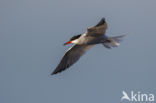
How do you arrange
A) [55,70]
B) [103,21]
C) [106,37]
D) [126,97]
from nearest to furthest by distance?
[103,21]
[106,37]
[55,70]
[126,97]

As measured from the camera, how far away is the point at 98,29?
11867 millimetres

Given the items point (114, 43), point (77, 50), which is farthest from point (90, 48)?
point (114, 43)

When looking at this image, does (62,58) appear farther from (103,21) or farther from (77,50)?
(103,21)

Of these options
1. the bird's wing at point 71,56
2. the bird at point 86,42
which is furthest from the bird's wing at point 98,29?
the bird's wing at point 71,56

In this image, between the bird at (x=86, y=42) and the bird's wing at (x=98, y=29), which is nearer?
the bird's wing at (x=98, y=29)

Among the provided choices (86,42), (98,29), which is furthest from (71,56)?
(98,29)

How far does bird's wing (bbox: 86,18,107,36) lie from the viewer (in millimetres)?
11516

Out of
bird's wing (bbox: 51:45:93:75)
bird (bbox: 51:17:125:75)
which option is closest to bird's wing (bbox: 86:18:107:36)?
bird (bbox: 51:17:125:75)

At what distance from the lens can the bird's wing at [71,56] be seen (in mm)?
13235

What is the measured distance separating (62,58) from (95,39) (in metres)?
1.52

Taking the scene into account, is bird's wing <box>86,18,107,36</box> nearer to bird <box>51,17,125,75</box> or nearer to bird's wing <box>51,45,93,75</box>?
bird <box>51,17,125,75</box>

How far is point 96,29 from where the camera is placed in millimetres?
11875

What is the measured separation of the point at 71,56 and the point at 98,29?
1.83m

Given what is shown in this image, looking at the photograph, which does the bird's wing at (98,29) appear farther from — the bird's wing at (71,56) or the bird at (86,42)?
the bird's wing at (71,56)
